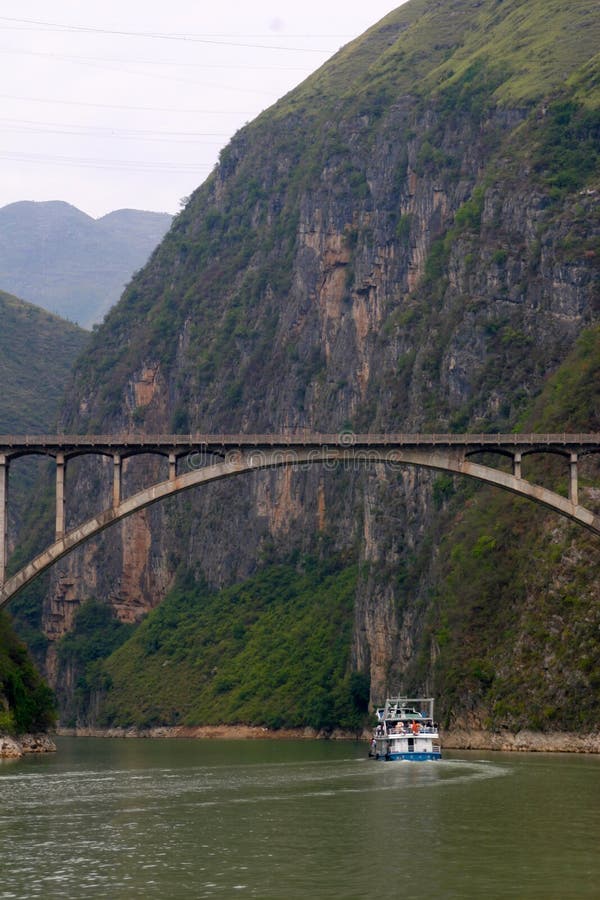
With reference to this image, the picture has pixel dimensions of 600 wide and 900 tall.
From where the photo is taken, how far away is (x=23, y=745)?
3516 inches

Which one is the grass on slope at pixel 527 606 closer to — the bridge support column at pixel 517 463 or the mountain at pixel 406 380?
the mountain at pixel 406 380

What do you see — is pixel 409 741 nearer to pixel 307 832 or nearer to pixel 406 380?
pixel 307 832

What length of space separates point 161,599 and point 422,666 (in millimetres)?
73088

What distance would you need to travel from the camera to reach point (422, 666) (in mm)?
113250

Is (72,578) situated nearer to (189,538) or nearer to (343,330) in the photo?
(189,538)

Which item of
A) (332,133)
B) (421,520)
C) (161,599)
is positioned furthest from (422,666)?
(332,133)

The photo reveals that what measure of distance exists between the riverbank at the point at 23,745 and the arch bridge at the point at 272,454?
831 centimetres

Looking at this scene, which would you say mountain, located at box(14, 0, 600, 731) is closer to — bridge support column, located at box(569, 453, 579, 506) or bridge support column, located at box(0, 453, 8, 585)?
bridge support column, located at box(569, 453, 579, 506)

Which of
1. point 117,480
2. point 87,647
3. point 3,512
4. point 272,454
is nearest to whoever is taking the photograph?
point 117,480

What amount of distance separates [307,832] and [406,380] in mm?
99630

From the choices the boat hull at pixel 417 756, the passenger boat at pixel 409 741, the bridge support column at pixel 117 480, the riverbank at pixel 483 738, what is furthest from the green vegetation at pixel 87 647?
the bridge support column at pixel 117 480

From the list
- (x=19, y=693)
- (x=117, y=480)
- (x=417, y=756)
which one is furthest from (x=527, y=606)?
(x=117, y=480)

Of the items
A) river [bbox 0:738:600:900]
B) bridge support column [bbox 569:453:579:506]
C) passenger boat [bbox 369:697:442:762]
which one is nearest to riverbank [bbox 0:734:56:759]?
river [bbox 0:738:600:900]

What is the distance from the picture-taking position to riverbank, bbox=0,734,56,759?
84787mm
